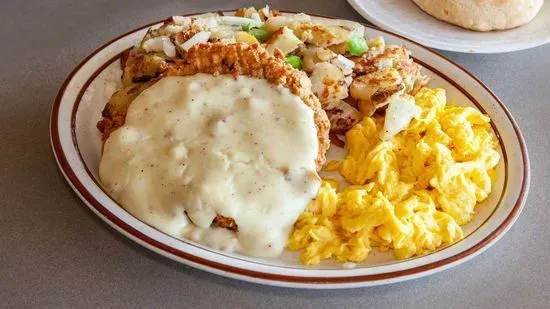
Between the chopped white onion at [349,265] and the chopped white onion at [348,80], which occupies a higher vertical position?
the chopped white onion at [348,80]

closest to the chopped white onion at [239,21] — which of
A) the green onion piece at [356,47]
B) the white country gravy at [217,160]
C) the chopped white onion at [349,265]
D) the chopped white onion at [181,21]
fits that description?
the chopped white onion at [181,21]

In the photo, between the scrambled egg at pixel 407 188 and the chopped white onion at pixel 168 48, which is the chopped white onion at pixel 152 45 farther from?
the scrambled egg at pixel 407 188

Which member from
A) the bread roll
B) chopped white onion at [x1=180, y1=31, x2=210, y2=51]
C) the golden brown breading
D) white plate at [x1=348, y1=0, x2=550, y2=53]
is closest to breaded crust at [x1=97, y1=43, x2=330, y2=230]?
the golden brown breading

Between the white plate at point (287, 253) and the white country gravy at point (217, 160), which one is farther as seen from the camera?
the white country gravy at point (217, 160)

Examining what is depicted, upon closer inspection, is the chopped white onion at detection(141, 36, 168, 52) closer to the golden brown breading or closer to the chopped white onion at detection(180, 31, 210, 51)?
the chopped white onion at detection(180, 31, 210, 51)

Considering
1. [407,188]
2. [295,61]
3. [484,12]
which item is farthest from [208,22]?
[484,12]

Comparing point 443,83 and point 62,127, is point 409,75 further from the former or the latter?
point 62,127

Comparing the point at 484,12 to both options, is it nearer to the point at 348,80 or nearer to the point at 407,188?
the point at 348,80
